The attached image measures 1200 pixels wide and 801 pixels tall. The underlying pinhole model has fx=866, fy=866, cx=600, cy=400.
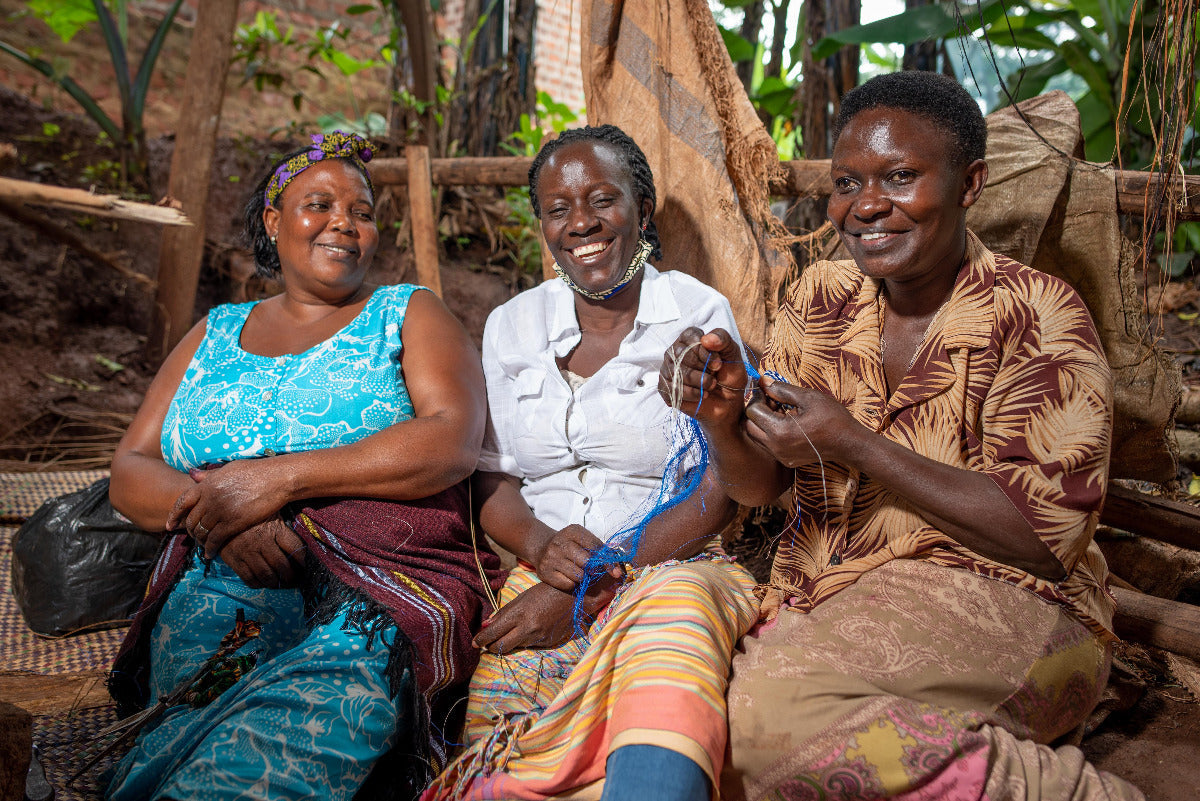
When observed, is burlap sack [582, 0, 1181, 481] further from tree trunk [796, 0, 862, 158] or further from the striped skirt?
tree trunk [796, 0, 862, 158]

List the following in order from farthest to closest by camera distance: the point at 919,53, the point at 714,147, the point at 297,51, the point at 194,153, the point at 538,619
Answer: the point at 297,51 < the point at 919,53 < the point at 194,153 < the point at 714,147 < the point at 538,619

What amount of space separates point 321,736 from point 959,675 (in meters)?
1.31

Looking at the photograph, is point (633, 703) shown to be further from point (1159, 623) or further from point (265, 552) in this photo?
point (1159, 623)

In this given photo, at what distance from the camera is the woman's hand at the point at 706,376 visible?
1745mm

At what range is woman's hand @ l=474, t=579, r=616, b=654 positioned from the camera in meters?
2.15

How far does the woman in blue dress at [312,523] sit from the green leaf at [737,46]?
3.79 meters

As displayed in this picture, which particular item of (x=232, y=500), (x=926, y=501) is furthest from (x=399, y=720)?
(x=926, y=501)

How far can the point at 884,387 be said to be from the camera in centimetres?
201

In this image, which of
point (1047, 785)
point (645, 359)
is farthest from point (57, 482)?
point (1047, 785)

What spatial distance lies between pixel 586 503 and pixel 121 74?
5238mm

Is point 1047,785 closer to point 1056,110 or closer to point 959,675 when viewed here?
point 959,675

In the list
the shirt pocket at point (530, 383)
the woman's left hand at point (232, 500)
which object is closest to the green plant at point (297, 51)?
the shirt pocket at point (530, 383)

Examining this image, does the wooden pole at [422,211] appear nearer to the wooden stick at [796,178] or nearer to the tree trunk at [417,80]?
the wooden stick at [796,178]

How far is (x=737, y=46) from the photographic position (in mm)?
5785
